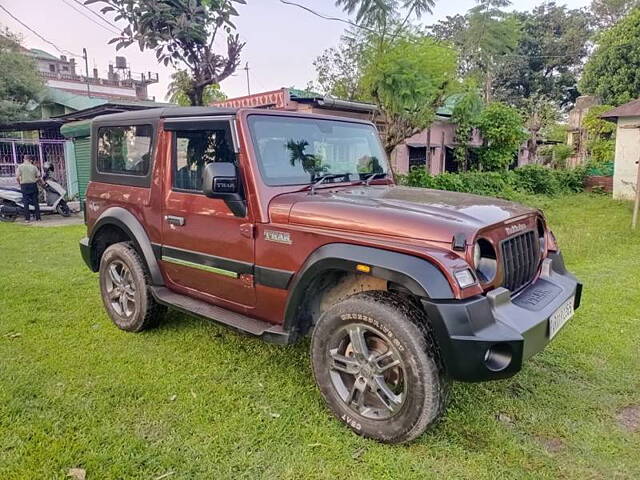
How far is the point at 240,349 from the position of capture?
3820 mm

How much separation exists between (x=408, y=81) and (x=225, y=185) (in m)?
7.35

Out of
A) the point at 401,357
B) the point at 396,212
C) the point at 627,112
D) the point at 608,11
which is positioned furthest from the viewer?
the point at 608,11

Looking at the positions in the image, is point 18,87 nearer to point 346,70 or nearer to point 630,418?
point 346,70

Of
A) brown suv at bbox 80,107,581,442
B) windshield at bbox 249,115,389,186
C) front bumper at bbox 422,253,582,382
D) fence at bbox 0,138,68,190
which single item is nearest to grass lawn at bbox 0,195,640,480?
brown suv at bbox 80,107,581,442

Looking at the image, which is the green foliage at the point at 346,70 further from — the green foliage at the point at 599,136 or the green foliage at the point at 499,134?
the green foliage at the point at 599,136

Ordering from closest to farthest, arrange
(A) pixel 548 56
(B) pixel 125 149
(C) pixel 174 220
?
1. (C) pixel 174 220
2. (B) pixel 125 149
3. (A) pixel 548 56

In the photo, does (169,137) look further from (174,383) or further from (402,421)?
(402,421)

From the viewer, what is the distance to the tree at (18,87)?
59.2 feet

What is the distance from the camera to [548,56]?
105ft

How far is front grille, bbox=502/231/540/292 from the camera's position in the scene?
2.66 m

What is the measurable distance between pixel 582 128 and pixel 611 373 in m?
19.2

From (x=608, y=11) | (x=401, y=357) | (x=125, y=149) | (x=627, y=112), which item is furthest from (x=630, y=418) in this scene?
(x=608, y=11)

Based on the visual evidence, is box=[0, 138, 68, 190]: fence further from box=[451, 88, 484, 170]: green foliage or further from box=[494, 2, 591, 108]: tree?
box=[494, 2, 591, 108]: tree

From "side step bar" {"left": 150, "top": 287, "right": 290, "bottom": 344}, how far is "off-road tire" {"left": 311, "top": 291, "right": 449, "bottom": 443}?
1.17 feet
